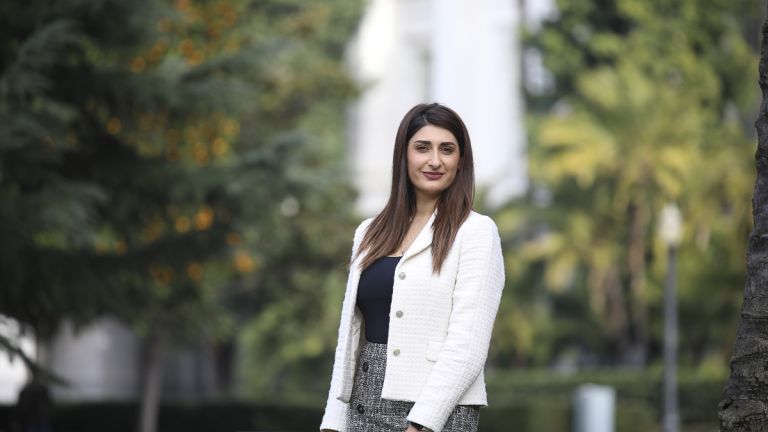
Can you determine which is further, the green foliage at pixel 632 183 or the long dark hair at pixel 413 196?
the green foliage at pixel 632 183

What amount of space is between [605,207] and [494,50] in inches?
427

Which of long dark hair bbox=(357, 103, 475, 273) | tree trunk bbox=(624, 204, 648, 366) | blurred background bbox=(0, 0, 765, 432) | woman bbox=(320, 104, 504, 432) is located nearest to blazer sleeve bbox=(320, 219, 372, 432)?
woman bbox=(320, 104, 504, 432)

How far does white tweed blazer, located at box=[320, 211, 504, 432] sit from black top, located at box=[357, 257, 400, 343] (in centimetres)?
6

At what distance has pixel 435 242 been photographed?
12.9ft

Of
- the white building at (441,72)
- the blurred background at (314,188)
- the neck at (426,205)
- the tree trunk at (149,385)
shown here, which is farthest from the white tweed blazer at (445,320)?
the white building at (441,72)

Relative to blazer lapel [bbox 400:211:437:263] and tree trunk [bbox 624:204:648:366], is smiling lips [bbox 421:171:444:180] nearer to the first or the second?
blazer lapel [bbox 400:211:437:263]

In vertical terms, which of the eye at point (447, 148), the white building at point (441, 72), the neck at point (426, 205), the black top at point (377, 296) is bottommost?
the black top at point (377, 296)

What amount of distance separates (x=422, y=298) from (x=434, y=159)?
39 centimetres

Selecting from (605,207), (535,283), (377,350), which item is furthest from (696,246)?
(377,350)

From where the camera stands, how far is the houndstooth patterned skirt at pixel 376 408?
385 centimetres

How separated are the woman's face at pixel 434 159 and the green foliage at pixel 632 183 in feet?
82.6

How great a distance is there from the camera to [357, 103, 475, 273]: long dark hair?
399 cm

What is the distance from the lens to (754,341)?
427cm

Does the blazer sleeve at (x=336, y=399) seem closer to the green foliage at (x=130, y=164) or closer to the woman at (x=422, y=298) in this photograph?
the woman at (x=422, y=298)
